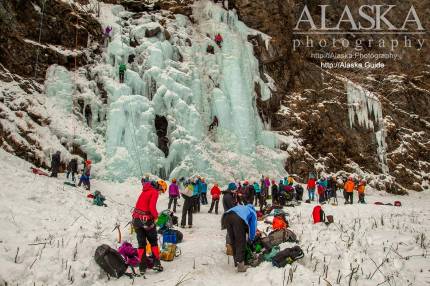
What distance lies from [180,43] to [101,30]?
5077 mm

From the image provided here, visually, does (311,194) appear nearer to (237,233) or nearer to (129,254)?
(237,233)

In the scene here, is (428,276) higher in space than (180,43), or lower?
lower

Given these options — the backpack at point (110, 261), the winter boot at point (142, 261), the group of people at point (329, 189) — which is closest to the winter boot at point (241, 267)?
the winter boot at point (142, 261)

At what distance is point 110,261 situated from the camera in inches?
241

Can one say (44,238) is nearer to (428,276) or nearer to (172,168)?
(428,276)

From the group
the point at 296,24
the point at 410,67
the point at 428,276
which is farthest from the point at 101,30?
the point at 410,67

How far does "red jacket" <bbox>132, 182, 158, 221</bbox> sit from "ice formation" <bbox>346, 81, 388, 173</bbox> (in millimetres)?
26820

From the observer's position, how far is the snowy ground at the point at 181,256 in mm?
5859

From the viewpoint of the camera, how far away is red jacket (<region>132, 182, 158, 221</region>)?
6.82 metres

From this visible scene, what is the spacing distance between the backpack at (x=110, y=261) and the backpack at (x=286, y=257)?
2.48 metres

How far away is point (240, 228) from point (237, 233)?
104mm

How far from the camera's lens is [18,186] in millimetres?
11125

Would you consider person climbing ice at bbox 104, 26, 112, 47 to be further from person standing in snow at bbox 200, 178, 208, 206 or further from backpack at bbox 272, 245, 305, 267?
backpack at bbox 272, 245, 305, 267

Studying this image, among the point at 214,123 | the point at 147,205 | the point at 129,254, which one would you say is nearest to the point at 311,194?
the point at 214,123
